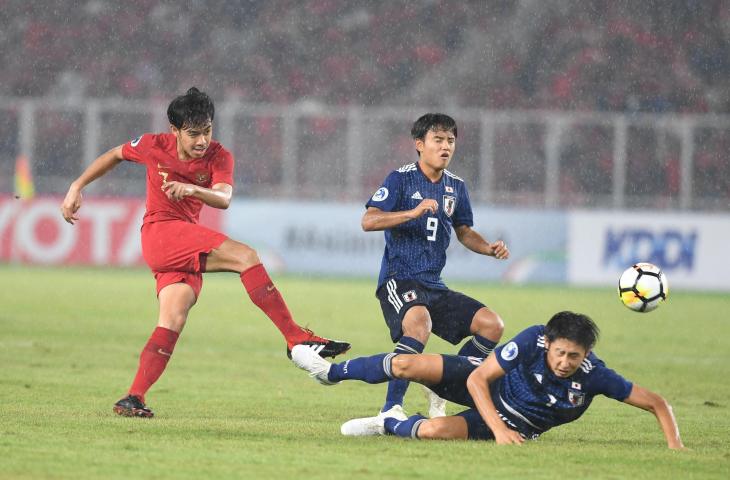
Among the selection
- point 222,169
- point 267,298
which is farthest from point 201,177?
point 267,298

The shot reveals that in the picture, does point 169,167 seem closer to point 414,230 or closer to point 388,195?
point 388,195

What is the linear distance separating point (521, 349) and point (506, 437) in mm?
475

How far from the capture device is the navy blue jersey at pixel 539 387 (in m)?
6.59

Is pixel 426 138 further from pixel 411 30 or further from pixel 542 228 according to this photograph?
pixel 411 30

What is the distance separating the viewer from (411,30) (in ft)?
99.6

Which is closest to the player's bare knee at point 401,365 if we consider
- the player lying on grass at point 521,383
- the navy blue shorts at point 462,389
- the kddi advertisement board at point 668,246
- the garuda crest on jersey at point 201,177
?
the player lying on grass at point 521,383

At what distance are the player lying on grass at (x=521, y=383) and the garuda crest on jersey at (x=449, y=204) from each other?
129 cm

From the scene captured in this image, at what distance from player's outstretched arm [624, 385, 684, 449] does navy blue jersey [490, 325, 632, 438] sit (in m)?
0.04

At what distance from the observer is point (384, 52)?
29797 mm

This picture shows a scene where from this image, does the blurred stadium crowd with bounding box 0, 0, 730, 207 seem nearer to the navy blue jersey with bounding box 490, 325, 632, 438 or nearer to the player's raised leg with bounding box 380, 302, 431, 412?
the player's raised leg with bounding box 380, 302, 431, 412

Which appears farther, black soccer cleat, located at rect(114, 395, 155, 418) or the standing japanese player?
the standing japanese player

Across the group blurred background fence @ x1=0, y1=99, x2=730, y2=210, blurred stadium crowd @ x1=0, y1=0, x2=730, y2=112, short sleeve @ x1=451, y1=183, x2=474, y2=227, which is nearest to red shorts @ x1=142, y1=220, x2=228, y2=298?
short sleeve @ x1=451, y1=183, x2=474, y2=227

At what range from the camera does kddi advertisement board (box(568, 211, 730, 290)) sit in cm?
2212

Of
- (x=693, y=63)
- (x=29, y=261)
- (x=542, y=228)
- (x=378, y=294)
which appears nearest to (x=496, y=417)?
(x=378, y=294)
